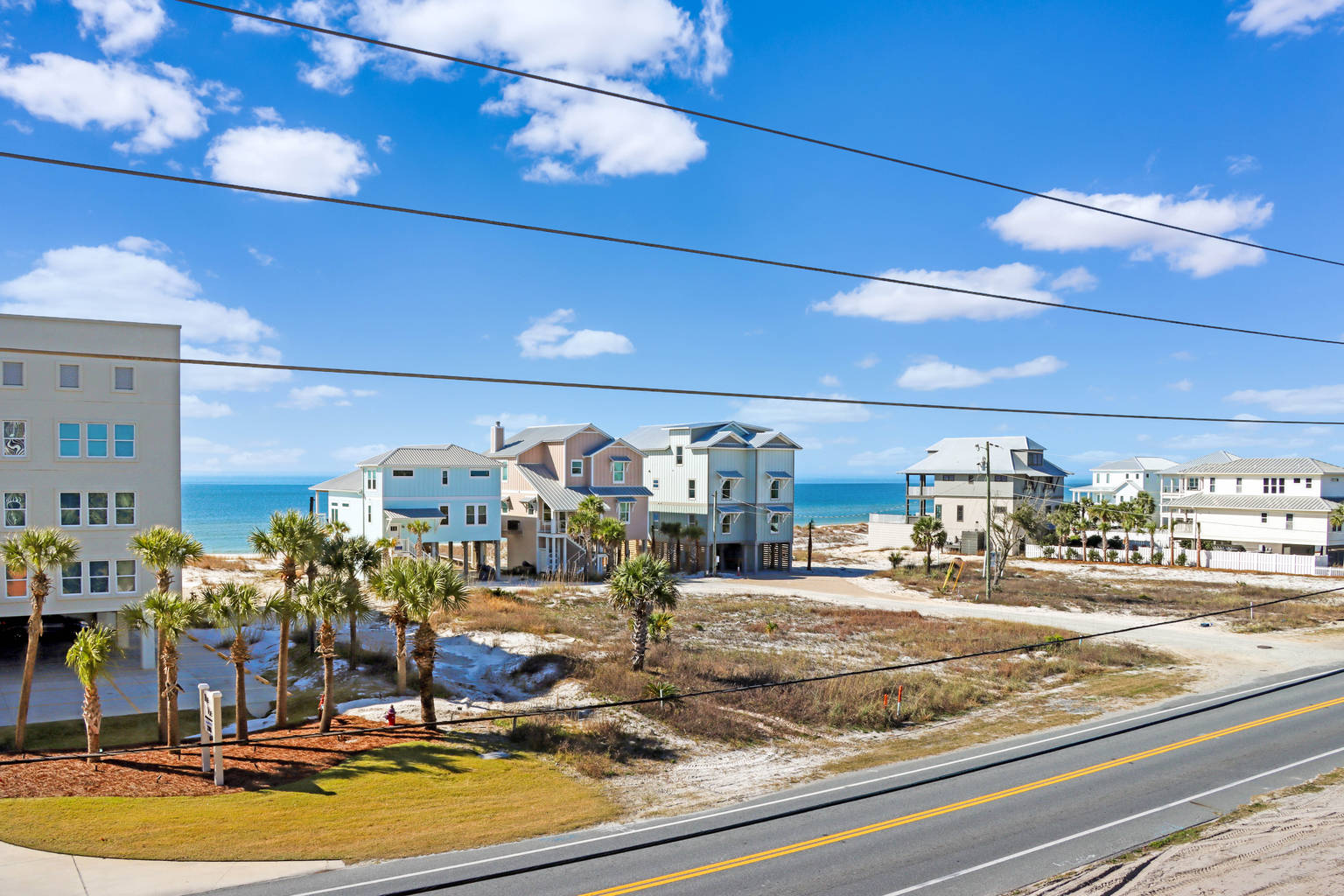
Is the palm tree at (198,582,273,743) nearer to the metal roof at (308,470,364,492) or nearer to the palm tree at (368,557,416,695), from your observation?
the palm tree at (368,557,416,695)

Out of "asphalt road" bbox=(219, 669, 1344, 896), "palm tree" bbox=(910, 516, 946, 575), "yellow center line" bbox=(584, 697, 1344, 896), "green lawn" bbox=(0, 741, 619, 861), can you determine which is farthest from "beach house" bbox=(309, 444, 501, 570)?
"yellow center line" bbox=(584, 697, 1344, 896)

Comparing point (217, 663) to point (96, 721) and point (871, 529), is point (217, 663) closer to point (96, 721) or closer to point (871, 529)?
point (96, 721)

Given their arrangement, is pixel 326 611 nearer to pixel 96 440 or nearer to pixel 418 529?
pixel 96 440

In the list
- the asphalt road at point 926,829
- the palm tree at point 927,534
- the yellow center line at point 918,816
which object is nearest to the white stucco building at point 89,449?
the asphalt road at point 926,829

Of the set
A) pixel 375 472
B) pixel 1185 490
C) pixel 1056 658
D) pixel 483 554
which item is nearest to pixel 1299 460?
pixel 1185 490

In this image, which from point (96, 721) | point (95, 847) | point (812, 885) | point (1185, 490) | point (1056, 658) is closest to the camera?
point (812, 885)

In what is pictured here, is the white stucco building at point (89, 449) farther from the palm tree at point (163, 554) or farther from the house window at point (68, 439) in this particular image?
the palm tree at point (163, 554)

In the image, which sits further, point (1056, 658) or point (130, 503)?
point (1056, 658)
